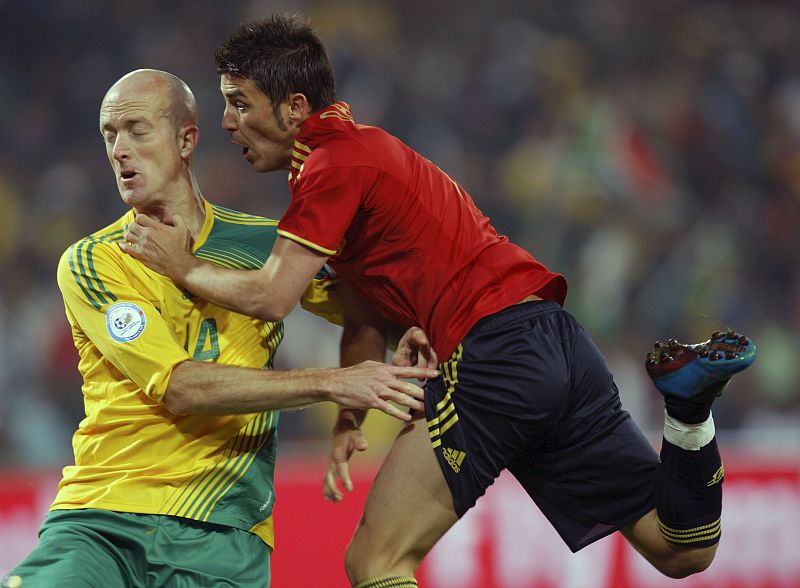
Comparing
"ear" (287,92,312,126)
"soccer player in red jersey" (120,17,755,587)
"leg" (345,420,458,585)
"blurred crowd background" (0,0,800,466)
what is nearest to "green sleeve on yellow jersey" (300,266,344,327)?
"soccer player in red jersey" (120,17,755,587)

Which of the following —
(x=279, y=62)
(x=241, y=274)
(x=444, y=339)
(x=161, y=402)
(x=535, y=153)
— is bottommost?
(x=535, y=153)

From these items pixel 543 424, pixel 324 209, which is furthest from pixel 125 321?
pixel 543 424

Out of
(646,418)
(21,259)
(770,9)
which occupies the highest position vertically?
(770,9)

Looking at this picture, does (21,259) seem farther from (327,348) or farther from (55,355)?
(327,348)

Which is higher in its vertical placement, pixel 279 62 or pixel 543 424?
pixel 279 62

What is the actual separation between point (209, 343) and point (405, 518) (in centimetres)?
83

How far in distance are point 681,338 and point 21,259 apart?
16.6ft

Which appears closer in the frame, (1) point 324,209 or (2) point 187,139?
(1) point 324,209

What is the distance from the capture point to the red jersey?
3234mm

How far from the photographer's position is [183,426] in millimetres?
3324

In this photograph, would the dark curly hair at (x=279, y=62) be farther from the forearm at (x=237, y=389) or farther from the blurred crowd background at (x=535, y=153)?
the blurred crowd background at (x=535, y=153)

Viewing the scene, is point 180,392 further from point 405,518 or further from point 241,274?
point 405,518

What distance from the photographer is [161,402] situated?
10.5ft

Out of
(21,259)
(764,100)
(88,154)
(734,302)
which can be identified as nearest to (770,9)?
(764,100)
